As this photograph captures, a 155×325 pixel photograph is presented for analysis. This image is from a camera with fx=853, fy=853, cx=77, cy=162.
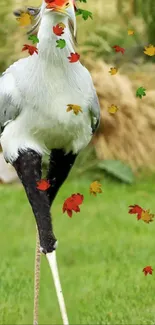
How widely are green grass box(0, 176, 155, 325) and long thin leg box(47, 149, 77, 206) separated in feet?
4.04

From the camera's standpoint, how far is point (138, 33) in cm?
866

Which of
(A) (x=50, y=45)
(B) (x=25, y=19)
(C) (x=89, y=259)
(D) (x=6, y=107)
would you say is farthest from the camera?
(C) (x=89, y=259)

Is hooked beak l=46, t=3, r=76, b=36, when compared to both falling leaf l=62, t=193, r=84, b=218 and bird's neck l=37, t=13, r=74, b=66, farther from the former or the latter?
Result: falling leaf l=62, t=193, r=84, b=218

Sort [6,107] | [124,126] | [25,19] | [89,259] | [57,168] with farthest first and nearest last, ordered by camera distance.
→ [124,126] → [89,259] → [57,168] → [6,107] → [25,19]

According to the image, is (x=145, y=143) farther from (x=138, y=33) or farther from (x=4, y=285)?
(x=4, y=285)

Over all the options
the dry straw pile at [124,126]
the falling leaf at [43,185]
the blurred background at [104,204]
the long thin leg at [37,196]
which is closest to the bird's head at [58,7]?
the long thin leg at [37,196]

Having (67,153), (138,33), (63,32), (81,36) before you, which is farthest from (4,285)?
(138,33)

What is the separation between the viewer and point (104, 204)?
6.66m

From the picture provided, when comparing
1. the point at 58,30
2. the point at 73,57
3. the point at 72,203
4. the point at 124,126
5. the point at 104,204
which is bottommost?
the point at 104,204

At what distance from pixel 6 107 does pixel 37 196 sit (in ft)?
1.25

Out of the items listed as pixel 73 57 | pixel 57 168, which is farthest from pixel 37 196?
pixel 73 57

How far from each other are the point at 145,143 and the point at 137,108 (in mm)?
326

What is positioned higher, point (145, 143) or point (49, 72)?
point (49, 72)

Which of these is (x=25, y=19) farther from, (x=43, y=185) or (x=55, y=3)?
(x=43, y=185)
